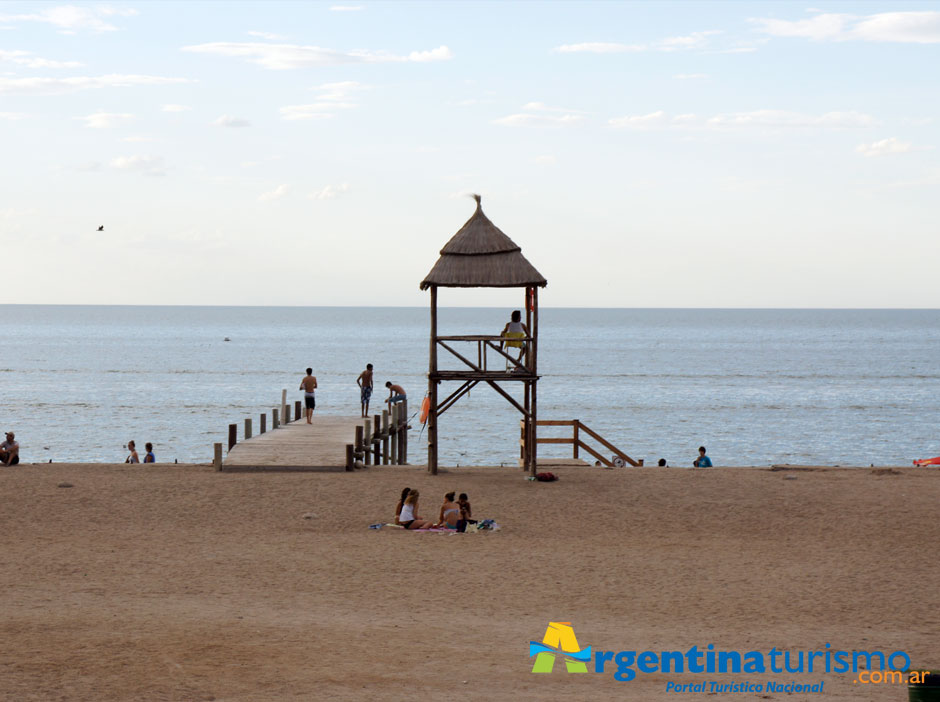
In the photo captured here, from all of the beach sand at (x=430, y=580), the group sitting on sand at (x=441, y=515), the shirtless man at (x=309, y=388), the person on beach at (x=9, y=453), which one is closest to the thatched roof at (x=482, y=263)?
the beach sand at (x=430, y=580)

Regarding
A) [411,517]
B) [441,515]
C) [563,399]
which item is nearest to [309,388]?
[411,517]

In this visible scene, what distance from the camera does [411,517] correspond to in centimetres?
1878

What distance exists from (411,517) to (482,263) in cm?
739

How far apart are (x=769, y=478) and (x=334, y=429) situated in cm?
1271

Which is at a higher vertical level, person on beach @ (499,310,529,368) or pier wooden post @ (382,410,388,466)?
person on beach @ (499,310,529,368)

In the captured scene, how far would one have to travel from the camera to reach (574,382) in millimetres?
87875

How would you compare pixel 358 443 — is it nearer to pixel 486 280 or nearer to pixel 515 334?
pixel 515 334

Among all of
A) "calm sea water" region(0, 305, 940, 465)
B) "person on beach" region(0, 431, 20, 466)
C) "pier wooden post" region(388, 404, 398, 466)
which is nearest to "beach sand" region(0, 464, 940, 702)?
"person on beach" region(0, 431, 20, 466)

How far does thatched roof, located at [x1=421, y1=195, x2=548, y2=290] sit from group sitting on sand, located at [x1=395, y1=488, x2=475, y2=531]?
6223 mm

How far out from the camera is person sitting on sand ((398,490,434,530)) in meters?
18.7

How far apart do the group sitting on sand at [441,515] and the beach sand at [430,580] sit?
13.5 inches

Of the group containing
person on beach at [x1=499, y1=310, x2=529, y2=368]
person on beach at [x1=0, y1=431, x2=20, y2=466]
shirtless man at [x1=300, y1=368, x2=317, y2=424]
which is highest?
person on beach at [x1=499, y1=310, x2=529, y2=368]

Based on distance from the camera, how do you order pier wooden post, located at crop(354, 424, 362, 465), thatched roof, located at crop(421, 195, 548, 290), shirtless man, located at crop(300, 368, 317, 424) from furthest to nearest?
shirtless man, located at crop(300, 368, 317, 424) < pier wooden post, located at crop(354, 424, 362, 465) < thatched roof, located at crop(421, 195, 548, 290)

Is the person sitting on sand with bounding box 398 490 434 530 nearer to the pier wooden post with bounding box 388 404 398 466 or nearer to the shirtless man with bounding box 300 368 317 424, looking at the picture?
the shirtless man with bounding box 300 368 317 424
